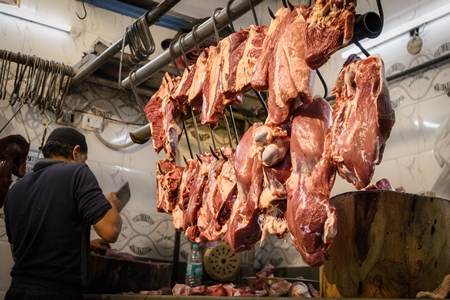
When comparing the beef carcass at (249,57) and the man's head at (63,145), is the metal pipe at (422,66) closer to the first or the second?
the beef carcass at (249,57)

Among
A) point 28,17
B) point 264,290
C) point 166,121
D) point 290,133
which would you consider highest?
point 28,17

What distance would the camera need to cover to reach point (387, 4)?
4.92 m

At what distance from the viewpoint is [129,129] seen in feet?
19.5

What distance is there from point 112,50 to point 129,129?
5.36ft

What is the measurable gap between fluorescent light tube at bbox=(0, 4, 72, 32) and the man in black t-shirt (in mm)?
2620

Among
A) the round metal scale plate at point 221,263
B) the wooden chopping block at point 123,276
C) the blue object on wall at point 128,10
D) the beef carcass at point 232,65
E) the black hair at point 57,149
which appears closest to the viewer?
the beef carcass at point 232,65

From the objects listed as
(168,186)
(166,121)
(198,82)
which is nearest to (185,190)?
(168,186)

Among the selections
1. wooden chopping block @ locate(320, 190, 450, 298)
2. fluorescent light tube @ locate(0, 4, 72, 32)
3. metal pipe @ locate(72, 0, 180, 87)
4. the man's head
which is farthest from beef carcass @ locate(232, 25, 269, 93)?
fluorescent light tube @ locate(0, 4, 72, 32)

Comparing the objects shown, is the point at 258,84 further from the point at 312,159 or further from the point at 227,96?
the point at 312,159

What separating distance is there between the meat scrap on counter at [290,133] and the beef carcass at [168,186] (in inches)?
16.3

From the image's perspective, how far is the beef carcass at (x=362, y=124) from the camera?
1.86 meters

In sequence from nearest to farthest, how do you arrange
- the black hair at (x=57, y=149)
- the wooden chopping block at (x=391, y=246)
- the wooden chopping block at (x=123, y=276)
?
the wooden chopping block at (x=391, y=246) < the black hair at (x=57, y=149) < the wooden chopping block at (x=123, y=276)

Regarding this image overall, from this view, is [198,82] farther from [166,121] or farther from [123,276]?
[123,276]

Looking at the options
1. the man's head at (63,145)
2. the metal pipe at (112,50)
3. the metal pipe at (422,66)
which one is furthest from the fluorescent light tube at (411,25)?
the man's head at (63,145)
